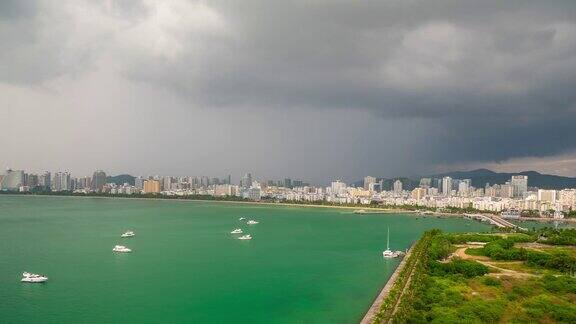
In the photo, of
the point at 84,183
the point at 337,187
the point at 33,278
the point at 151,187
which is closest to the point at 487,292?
the point at 33,278

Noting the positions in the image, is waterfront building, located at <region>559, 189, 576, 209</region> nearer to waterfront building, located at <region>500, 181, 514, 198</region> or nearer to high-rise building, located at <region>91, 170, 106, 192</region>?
waterfront building, located at <region>500, 181, 514, 198</region>

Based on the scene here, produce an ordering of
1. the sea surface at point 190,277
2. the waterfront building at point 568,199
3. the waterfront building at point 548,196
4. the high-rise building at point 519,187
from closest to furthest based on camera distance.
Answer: the sea surface at point 190,277, the waterfront building at point 568,199, the waterfront building at point 548,196, the high-rise building at point 519,187

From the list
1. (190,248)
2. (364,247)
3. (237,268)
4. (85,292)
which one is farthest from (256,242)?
(85,292)

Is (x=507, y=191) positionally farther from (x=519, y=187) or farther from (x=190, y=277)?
(x=190, y=277)

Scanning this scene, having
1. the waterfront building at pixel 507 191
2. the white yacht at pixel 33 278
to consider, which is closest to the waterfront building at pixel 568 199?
the waterfront building at pixel 507 191

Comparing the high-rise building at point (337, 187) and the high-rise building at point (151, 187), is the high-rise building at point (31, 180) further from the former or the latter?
the high-rise building at point (337, 187)

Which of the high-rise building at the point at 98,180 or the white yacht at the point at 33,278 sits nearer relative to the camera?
the white yacht at the point at 33,278

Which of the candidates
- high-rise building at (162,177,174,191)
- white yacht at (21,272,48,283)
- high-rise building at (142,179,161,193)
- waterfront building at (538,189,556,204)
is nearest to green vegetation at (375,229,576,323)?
white yacht at (21,272,48,283)
